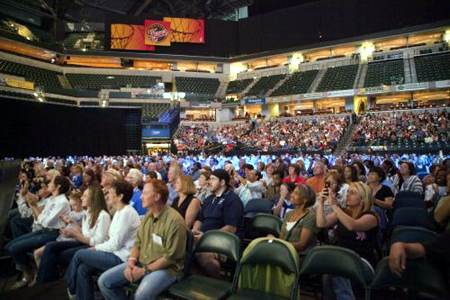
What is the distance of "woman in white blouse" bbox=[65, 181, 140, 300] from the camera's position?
357 cm

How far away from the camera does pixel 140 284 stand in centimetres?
311

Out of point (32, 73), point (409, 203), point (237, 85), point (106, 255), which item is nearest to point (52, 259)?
point (106, 255)

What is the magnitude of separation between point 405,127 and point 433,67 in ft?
37.4

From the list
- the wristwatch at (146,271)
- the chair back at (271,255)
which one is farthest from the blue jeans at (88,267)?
the chair back at (271,255)

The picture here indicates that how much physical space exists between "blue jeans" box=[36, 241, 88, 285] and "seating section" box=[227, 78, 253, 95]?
1481 inches

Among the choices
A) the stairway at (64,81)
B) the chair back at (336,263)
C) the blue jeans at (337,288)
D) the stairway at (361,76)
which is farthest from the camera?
the stairway at (64,81)

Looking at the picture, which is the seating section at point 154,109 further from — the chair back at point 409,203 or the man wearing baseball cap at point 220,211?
the chair back at point 409,203

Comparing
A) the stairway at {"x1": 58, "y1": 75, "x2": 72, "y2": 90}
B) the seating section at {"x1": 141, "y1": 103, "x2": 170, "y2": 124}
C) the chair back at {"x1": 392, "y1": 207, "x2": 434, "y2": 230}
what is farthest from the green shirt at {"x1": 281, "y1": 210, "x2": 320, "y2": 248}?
the stairway at {"x1": 58, "y1": 75, "x2": 72, "y2": 90}

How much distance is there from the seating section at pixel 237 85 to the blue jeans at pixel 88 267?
38.1 meters

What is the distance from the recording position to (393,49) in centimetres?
3578

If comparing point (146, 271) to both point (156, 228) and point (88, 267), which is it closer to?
point (156, 228)

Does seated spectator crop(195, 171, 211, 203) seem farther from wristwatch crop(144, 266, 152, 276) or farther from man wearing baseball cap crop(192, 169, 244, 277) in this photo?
wristwatch crop(144, 266, 152, 276)

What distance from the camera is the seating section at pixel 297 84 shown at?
35906 mm

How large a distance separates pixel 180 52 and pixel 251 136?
17.5 metres
